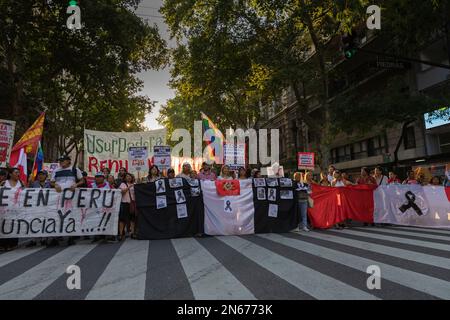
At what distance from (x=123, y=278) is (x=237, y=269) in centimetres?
161

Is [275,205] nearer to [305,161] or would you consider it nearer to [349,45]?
[349,45]

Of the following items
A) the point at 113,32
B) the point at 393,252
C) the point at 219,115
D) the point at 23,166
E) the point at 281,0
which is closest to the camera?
the point at 393,252

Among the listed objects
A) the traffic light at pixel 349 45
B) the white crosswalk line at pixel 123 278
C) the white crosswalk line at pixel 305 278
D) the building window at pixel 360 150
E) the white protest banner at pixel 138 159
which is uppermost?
the traffic light at pixel 349 45

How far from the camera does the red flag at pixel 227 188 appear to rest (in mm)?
10273

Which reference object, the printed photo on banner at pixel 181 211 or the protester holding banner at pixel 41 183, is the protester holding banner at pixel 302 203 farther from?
the protester holding banner at pixel 41 183

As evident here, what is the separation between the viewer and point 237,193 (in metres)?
10.4

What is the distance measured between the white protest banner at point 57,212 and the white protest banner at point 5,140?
5103 millimetres

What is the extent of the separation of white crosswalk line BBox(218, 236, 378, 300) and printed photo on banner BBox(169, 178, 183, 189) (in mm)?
3366

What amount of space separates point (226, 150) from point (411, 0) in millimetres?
10444

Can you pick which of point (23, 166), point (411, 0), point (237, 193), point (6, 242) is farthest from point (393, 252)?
point (411, 0)

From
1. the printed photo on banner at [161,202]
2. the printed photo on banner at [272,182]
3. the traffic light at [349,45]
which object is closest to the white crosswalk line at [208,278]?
the printed photo on banner at [161,202]

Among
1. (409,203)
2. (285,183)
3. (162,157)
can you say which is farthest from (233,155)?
(409,203)

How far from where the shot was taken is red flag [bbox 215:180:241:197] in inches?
404
